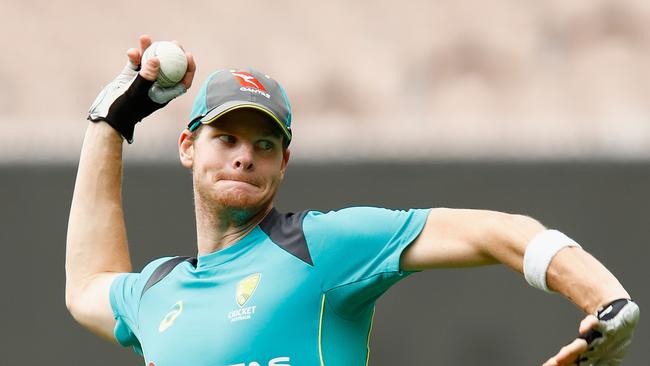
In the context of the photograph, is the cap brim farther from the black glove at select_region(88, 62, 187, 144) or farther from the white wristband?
the white wristband

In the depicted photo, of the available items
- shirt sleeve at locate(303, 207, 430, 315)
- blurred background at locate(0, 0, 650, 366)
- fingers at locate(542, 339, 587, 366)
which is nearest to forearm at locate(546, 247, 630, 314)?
fingers at locate(542, 339, 587, 366)

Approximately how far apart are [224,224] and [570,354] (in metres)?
1.53

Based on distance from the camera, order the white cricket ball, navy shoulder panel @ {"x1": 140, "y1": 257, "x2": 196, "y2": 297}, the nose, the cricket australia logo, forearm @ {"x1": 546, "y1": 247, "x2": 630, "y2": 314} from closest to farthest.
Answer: forearm @ {"x1": 546, "y1": 247, "x2": 630, "y2": 314}, the cricket australia logo, the nose, navy shoulder panel @ {"x1": 140, "y1": 257, "x2": 196, "y2": 297}, the white cricket ball

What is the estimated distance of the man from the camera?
11.5 feet

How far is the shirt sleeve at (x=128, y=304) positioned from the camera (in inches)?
169

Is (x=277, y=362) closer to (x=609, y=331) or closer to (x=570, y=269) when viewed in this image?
(x=570, y=269)

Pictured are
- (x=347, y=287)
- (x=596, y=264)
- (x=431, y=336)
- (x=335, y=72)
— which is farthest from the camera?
(x=335, y=72)

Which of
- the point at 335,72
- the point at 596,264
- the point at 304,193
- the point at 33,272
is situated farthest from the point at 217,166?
the point at 335,72

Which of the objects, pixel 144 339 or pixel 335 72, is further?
pixel 335 72

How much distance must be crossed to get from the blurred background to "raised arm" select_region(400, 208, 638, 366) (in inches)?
132

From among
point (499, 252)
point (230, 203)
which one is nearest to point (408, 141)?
point (230, 203)

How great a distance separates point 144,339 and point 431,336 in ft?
10.3

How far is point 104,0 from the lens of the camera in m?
11.2

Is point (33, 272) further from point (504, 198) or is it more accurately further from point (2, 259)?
point (504, 198)
